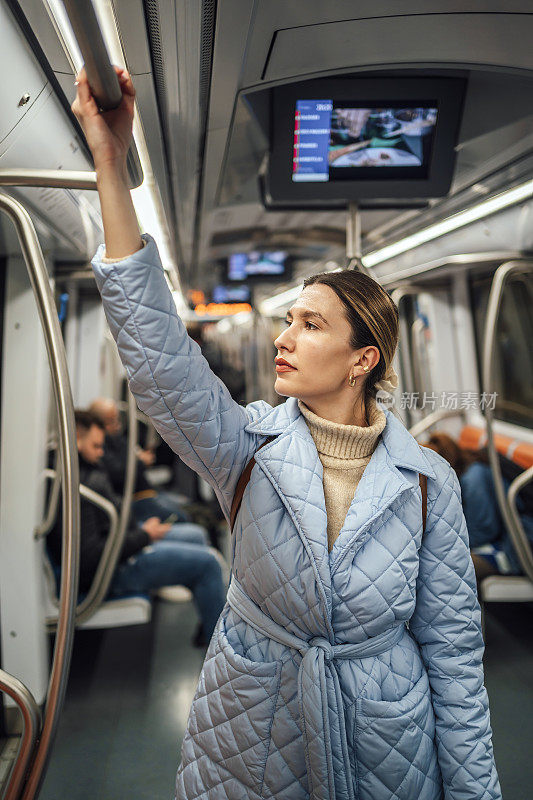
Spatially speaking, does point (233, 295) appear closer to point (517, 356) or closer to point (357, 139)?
point (517, 356)

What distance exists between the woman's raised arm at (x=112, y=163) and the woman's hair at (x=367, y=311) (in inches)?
21.0

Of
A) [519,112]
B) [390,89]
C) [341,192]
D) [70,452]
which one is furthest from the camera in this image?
[519,112]

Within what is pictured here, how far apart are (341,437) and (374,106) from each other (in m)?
1.28

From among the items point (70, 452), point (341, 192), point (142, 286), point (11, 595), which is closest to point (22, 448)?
point (11, 595)

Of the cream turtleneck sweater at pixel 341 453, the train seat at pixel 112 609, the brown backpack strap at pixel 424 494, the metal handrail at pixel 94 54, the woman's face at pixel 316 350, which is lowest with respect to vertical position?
the train seat at pixel 112 609

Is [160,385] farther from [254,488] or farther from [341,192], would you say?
[341,192]

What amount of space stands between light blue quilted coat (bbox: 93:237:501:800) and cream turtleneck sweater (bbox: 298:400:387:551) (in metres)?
0.05

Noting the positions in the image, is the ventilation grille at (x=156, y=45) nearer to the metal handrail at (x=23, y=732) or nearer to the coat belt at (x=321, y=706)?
the coat belt at (x=321, y=706)

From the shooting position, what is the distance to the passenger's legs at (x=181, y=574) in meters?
3.64

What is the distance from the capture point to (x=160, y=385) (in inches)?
45.6

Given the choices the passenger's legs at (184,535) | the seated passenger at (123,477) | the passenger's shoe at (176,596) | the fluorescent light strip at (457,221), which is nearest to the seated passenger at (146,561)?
the passenger's legs at (184,535)

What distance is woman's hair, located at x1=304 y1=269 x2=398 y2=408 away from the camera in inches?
56.6

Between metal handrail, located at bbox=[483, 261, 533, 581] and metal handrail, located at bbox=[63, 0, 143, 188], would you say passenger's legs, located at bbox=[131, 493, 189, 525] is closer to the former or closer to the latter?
metal handrail, located at bbox=[483, 261, 533, 581]

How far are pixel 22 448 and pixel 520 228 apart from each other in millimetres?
2624
